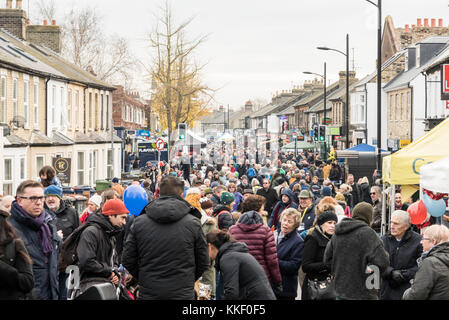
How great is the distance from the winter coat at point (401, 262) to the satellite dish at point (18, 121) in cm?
1890

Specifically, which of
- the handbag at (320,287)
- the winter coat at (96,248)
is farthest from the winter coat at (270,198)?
the winter coat at (96,248)

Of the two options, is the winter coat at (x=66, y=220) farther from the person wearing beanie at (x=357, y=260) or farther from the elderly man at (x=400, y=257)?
the elderly man at (x=400, y=257)

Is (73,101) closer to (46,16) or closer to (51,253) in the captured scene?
(51,253)

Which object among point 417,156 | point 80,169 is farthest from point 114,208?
point 80,169

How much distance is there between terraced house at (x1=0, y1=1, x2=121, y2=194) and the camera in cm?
2400

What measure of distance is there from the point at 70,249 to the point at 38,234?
30.2 inches

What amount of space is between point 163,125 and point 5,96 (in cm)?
2746

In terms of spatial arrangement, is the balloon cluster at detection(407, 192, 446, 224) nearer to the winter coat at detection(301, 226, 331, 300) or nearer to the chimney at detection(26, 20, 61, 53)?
the winter coat at detection(301, 226, 331, 300)

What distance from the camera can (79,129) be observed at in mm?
33875

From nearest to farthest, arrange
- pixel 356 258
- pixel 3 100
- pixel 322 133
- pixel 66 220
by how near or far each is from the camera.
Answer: pixel 356 258
pixel 66 220
pixel 3 100
pixel 322 133

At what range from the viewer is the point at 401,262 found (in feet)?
26.5

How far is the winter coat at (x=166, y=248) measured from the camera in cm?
621

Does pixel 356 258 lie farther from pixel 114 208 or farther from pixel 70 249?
pixel 70 249

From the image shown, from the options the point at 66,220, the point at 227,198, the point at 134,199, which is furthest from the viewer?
the point at 227,198
